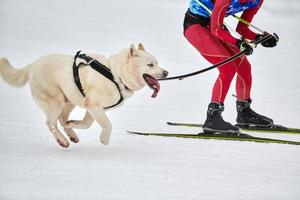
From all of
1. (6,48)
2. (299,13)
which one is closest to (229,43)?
(6,48)

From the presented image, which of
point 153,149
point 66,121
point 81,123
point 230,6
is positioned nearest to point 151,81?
point 153,149

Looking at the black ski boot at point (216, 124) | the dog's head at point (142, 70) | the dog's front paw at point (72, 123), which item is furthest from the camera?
the black ski boot at point (216, 124)

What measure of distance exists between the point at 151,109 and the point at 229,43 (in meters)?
1.98

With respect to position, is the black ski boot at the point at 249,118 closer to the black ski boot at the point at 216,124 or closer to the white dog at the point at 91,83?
the black ski boot at the point at 216,124

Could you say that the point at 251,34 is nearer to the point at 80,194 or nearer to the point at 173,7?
the point at 80,194

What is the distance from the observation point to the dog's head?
5.23 meters

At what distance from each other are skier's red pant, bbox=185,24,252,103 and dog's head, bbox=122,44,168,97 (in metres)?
0.94

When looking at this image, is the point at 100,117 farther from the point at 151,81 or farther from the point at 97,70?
the point at 151,81

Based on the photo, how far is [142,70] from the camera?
5242mm

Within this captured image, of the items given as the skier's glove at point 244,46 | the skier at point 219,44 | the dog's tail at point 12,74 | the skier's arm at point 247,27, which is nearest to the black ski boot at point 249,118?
the skier at point 219,44

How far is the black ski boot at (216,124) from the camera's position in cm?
590

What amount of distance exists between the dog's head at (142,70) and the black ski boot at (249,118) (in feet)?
4.91

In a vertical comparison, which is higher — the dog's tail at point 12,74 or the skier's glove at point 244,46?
the skier's glove at point 244,46

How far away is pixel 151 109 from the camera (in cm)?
754
